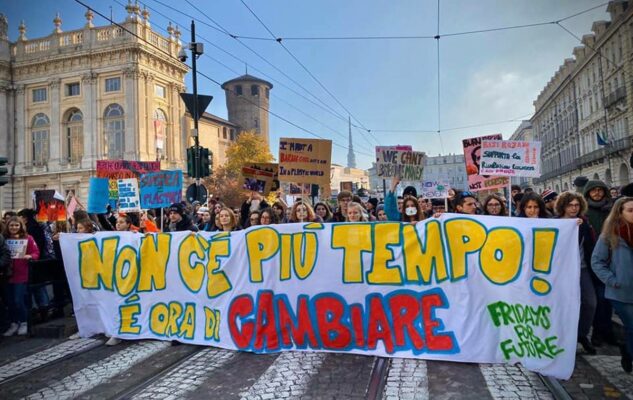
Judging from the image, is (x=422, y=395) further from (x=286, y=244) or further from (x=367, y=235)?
(x=286, y=244)

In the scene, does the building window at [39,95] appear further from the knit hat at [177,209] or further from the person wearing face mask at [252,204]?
the knit hat at [177,209]

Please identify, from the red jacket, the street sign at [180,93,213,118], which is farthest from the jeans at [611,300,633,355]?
the street sign at [180,93,213,118]

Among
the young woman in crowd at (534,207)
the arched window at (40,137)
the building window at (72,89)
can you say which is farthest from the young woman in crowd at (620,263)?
the arched window at (40,137)

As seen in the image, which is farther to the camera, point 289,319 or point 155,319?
point 155,319

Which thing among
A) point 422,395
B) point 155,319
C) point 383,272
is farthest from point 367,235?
point 155,319

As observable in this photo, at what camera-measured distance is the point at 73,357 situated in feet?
16.4

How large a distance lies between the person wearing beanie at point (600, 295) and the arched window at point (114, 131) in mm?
42272

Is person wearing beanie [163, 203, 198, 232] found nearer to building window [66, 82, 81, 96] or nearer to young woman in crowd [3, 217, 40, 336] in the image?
young woman in crowd [3, 217, 40, 336]

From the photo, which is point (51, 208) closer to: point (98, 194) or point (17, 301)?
point (98, 194)

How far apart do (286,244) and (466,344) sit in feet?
7.01

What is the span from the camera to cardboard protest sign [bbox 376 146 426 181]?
9953mm

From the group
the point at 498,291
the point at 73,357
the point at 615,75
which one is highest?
the point at 615,75

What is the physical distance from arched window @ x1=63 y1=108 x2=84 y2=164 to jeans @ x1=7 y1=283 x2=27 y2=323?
42.3 meters

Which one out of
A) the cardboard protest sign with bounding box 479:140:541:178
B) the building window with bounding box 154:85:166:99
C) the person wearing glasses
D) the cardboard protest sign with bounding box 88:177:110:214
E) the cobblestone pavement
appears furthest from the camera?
the building window with bounding box 154:85:166:99
